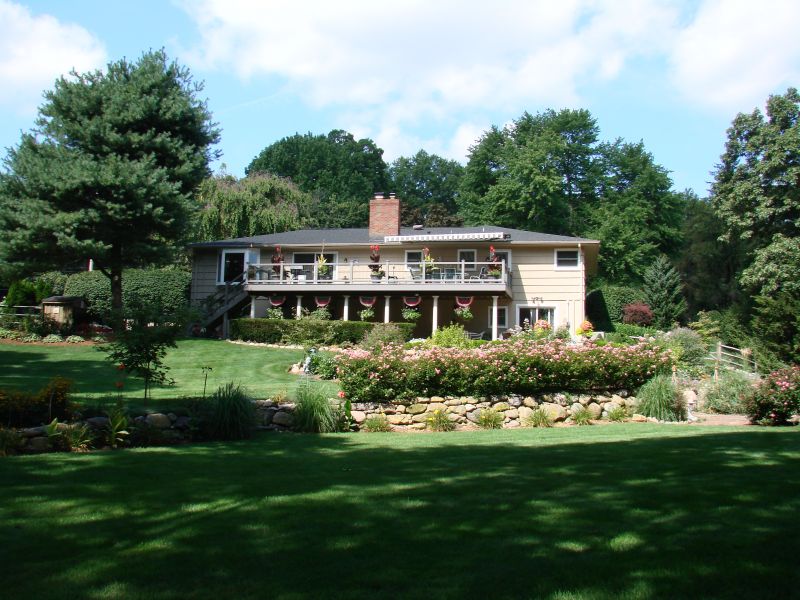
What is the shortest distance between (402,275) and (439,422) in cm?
1829

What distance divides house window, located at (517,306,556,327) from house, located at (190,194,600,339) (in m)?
0.04

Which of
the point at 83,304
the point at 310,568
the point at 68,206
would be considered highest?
the point at 68,206

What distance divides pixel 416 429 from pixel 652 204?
124 ft

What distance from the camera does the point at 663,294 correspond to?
37438 mm

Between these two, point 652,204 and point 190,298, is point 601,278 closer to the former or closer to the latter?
point 652,204

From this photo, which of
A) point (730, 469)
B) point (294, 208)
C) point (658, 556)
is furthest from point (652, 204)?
point (658, 556)

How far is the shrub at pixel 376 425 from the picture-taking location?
12234 millimetres

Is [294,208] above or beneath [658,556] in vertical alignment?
above

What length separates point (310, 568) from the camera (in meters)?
4.14

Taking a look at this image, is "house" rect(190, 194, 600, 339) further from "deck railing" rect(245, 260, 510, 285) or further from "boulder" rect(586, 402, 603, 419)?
"boulder" rect(586, 402, 603, 419)

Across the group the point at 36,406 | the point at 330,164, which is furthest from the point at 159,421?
the point at 330,164

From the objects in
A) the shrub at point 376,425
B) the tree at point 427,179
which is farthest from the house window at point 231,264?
the tree at point 427,179

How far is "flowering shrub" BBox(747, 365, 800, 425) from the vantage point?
1217cm

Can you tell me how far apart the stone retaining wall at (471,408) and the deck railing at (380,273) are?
45.1ft
